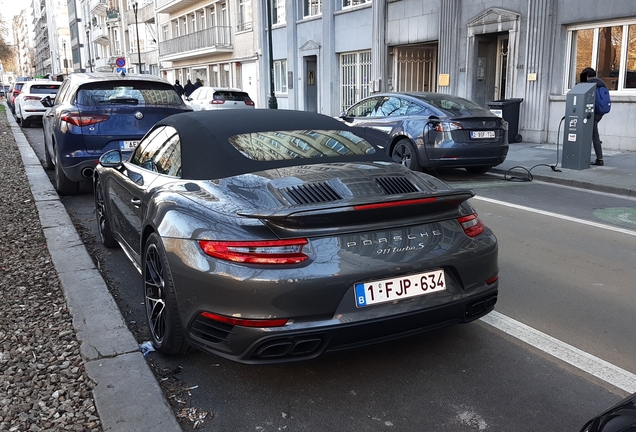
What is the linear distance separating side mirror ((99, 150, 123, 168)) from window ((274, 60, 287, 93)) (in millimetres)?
25537

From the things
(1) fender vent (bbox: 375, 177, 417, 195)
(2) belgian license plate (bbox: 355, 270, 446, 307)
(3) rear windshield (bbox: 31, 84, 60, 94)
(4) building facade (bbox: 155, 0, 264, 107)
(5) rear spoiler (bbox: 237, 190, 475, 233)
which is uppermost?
(4) building facade (bbox: 155, 0, 264, 107)

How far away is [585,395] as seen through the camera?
312 centimetres

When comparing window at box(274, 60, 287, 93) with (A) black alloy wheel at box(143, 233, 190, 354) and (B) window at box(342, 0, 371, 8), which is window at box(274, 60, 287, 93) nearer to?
Answer: (B) window at box(342, 0, 371, 8)

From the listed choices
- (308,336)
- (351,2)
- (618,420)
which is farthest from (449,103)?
(351,2)

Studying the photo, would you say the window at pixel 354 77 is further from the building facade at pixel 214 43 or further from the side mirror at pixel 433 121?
the side mirror at pixel 433 121

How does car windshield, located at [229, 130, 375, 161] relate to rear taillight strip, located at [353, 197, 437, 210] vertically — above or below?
above

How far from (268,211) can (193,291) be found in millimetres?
596

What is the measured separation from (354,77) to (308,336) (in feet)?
72.7

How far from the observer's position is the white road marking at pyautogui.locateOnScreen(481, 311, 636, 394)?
330 cm

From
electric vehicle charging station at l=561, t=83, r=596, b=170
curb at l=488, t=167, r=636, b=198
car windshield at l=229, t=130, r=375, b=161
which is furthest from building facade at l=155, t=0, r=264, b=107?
car windshield at l=229, t=130, r=375, b=161

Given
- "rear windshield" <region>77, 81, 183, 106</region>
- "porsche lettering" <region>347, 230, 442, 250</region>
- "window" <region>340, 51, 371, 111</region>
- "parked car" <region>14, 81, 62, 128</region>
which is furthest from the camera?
"window" <region>340, 51, 371, 111</region>

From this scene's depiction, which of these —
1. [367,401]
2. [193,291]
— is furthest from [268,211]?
[367,401]

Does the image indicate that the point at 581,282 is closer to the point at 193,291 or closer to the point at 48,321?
the point at 193,291

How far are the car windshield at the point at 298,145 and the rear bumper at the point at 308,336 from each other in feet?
4.10
